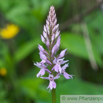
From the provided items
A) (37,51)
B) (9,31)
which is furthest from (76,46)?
(9,31)

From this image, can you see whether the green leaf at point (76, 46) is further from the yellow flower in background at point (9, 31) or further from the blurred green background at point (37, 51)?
the yellow flower in background at point (9, 31)

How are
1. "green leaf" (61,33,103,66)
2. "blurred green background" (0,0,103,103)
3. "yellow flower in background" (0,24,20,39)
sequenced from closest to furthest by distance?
"blurred green background" (0,0,103,103) → "green leaf" (61,33,103,66) → "yellow flower in background" (0,24,20,39)

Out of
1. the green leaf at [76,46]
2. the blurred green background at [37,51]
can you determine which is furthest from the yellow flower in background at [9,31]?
the green leaf at [76,46]

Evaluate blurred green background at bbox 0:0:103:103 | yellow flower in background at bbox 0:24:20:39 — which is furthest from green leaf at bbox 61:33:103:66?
yellow flower in background at bbox 0:24:20:39

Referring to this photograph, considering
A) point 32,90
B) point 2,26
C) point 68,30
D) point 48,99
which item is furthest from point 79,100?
point 2,26

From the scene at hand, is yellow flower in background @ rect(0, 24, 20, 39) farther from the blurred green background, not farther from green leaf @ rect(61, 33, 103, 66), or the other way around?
green leaf @ rect(61, 33, 103, 66)

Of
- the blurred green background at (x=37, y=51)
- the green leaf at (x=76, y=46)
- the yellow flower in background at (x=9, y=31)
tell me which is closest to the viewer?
the blurred green background at (x=37, y=51)

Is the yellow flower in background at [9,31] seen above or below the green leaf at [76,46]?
above

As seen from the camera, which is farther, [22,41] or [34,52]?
[22,41]

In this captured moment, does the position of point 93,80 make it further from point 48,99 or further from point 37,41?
point 48,99
